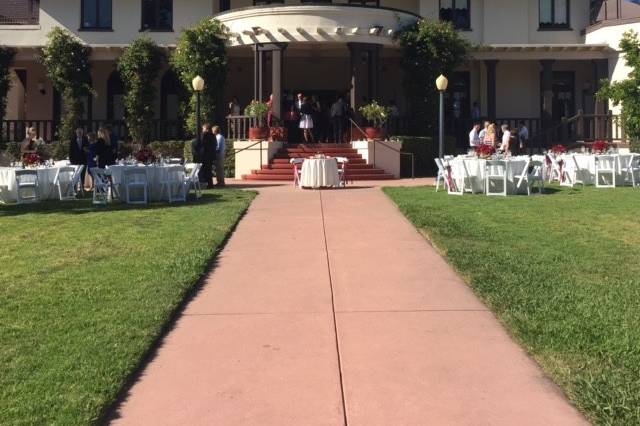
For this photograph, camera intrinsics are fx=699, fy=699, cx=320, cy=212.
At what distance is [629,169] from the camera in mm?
17750

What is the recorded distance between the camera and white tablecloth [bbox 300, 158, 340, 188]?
17.2 meters

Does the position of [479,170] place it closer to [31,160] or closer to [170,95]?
[31,160]

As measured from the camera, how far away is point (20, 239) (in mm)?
9672

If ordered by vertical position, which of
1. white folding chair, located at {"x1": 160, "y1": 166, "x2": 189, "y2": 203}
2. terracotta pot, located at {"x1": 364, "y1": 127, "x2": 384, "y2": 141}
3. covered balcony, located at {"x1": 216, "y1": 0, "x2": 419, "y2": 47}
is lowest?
white folding chair, located at {"x1": 160, "y1": 166, "x2": 189, "y2": 203}

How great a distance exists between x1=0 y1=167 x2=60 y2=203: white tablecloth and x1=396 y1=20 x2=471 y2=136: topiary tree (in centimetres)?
1295

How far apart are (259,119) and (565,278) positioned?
16.1 metres

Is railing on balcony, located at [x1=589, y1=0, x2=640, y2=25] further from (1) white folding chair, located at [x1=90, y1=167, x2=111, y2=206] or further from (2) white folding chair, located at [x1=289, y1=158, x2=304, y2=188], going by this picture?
(1) white folding chair, located at [x1=90, y1=167, x2=111, y2=206]

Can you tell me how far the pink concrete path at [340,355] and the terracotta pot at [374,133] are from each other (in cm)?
1366

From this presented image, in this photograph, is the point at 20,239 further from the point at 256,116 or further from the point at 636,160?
the point at 636,160

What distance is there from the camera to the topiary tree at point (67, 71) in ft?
80.2

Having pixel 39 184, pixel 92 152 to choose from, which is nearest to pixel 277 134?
pixel 92 152

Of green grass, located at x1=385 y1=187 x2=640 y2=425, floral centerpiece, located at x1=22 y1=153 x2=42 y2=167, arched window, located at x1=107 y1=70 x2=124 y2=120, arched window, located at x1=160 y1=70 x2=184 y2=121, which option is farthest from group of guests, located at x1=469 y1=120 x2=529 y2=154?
arched window, located at x1=107 y1=70 x2=124 y2=120

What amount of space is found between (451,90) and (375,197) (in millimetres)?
14447

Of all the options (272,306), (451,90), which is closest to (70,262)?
(272,306)
